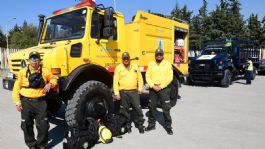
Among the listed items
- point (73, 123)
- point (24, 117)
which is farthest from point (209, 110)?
point (24, 117)

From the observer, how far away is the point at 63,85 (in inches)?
203

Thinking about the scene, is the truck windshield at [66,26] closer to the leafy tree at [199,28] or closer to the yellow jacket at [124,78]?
the yellow jacket at [124,78]

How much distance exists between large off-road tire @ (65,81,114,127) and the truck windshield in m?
1.19

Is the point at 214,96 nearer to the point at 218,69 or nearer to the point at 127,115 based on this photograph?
the point at 218,69

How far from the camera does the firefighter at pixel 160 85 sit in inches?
226

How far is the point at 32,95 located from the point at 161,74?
104 inches

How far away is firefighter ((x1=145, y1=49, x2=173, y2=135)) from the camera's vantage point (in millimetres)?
5738

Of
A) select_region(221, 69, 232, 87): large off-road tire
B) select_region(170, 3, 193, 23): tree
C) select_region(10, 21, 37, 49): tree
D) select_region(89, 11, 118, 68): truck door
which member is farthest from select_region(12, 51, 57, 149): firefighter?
select_region(10, 21, 37, 49): tree

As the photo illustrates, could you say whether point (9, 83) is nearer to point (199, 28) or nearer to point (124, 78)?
point (124, 78)

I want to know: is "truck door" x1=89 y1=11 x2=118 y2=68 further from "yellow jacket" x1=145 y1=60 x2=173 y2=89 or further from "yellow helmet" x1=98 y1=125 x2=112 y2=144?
"yellow helmet" x1=98 y1=125 x2=112 y2=144

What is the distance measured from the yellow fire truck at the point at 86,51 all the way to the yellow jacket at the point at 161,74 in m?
0.94

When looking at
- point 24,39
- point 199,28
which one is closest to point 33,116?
point 199,28

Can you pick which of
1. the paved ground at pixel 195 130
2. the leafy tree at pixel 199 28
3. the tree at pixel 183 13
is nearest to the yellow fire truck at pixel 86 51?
the paved ground at pixel 195 130

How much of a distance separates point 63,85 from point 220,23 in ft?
96.7
